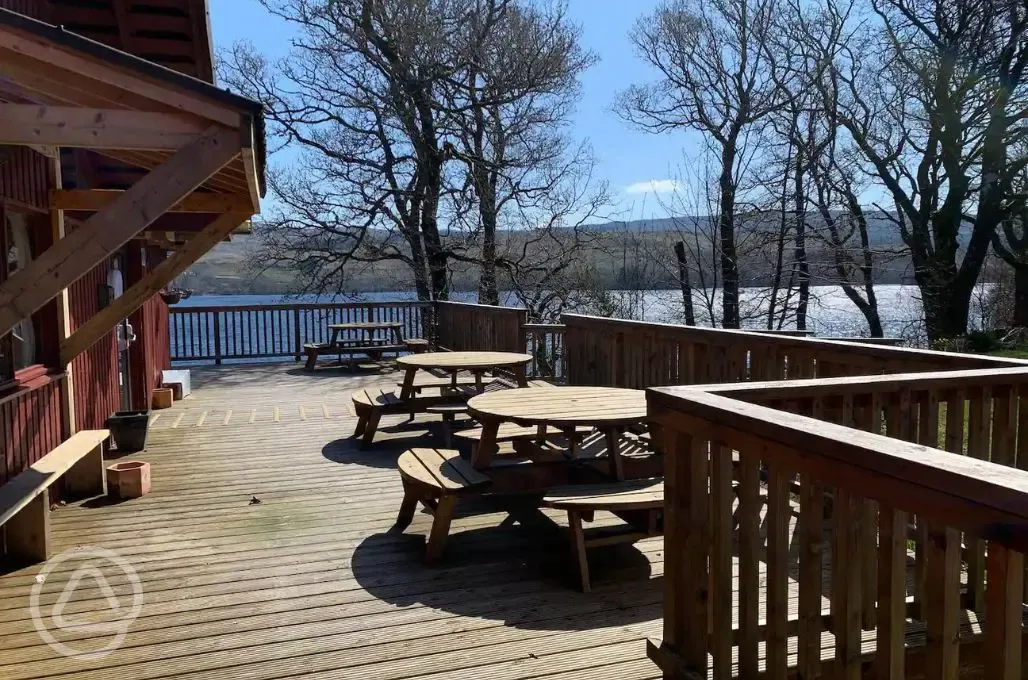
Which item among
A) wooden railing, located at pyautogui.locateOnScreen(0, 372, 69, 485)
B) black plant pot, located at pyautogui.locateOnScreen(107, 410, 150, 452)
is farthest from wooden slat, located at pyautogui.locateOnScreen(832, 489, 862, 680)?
black plant pot, located at pyautogui.locateOnScreen(107, 410, 150, 452)

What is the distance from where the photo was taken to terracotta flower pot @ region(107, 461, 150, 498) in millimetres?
4867

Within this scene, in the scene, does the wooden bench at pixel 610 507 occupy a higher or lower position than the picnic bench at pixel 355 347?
lower

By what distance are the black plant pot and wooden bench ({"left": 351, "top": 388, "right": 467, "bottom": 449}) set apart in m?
1.73

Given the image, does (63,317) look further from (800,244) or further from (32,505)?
(800,244)

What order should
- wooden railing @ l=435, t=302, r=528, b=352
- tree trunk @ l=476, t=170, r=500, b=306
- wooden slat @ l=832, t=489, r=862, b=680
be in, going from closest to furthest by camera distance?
wooden slat @ l=832, t=489, r=862, b=680
wooden railing @ l=435, t=302, r=528, b=352
tree trunk @ l=476, t=170, r=500, b=306

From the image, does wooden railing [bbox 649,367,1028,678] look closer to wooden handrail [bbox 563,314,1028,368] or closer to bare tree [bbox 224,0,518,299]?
wooden handrail [bbox 563,314,1028,368]

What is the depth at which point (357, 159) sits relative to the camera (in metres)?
15.1

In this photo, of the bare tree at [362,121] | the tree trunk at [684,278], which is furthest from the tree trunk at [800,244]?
the bare tree at [362,121]

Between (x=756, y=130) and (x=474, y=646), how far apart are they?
48.5 ft

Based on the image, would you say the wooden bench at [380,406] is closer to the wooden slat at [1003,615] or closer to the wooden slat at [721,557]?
the wooden slat at [721,557]

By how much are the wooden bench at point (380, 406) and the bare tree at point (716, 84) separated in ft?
36.0

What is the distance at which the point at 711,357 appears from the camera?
5.02 m

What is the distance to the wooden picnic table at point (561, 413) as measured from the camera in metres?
3.68

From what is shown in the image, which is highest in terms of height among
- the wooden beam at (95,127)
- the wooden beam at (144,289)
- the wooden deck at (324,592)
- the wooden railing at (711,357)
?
the wooden beam at (95,127)
